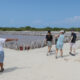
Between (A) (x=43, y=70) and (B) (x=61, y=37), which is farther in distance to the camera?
(B) (x=61, y=37)

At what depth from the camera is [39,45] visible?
20.6 meters

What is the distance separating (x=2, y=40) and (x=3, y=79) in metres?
1.35

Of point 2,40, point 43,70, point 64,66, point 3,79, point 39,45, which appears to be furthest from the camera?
point 39,45

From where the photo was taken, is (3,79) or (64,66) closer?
(3,79)

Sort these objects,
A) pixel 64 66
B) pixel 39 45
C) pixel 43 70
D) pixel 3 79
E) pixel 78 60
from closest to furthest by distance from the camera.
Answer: pixel 3 79
pixel 43 70
pixel 64 66
pixel 78 60
pixel 39 45

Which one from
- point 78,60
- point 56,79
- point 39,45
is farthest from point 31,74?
point 39,45

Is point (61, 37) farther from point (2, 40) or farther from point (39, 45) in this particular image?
point (39, 45)

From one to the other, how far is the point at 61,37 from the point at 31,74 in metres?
3.59

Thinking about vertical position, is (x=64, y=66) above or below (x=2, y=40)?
below

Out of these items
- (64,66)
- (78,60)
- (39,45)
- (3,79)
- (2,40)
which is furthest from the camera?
(39,45)

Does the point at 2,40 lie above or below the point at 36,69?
above

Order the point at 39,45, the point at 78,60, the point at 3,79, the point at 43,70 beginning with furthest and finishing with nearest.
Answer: the point at 39,45
the point at 78,60
the point at 43,70
the point at 3,79

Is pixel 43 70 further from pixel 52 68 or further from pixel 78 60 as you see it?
pixel 78 60

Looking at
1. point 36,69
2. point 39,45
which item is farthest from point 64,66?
point 39,45
